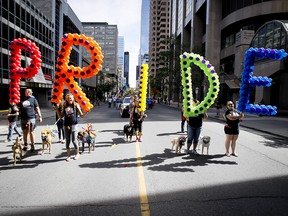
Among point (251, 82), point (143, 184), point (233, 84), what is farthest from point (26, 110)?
point (233, 84)

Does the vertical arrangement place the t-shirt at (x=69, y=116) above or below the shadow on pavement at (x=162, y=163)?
above

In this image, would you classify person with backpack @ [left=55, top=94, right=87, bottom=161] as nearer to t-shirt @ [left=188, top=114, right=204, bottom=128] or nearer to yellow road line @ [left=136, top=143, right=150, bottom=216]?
yellow road line @ [left=136, top=143, right=150, bottom=216]

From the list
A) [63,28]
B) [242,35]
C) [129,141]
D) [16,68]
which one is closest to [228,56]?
[242,35]

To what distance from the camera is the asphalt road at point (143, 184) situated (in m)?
4.15

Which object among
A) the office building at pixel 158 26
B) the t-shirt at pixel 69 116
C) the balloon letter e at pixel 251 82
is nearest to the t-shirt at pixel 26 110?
the t-shirt at pixel 69 116

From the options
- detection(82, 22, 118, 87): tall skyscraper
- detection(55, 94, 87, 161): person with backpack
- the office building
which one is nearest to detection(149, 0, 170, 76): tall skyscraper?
the office building

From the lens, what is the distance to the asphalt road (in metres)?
4.15

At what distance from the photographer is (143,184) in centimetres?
520

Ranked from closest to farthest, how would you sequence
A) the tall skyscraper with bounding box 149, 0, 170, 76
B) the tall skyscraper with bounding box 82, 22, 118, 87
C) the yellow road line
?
the yellow road line, the tall skyscraper with bounding box 149, 0, 170, 76, the tall skyscraper with bounding box 82, 22, 118, 87

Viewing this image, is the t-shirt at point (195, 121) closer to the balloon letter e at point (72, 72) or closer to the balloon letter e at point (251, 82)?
the balloon letter e at point (251, 82)

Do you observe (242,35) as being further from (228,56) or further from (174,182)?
(174,182)

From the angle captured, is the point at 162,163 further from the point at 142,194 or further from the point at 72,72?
the point at 72,72

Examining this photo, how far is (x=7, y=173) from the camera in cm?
587

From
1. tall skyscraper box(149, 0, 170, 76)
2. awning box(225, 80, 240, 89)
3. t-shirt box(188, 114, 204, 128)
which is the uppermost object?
tall skyscraper box(149, 0, 170, 76)
